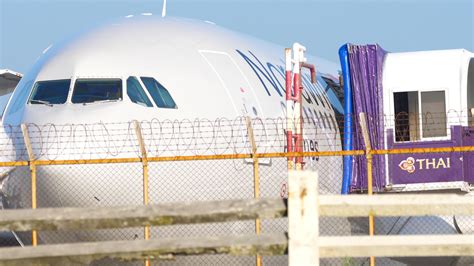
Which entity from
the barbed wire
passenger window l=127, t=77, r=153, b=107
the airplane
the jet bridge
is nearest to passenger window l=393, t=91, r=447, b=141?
the jet bridge

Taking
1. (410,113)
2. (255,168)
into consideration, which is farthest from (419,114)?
(255,168)

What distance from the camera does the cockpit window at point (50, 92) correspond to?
13.0 metres

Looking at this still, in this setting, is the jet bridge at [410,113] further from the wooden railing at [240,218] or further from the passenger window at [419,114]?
the wooden railing at [240,218]

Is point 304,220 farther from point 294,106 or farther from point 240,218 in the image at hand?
point 294,106

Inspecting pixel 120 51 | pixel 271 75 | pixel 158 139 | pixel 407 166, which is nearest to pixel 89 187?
pixel 158 139

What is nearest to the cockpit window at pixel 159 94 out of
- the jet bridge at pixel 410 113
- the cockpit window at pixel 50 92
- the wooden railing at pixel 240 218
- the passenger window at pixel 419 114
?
the cockpit window at pixel 50 92

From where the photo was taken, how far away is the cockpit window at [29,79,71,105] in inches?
510

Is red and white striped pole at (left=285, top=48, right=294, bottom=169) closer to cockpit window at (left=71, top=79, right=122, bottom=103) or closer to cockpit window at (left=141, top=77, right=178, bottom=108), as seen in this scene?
cockpit window at (left=141, top=77, right=178, bottom=108)

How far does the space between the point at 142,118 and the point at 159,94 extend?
0.56 m

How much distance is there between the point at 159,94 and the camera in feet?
42.7

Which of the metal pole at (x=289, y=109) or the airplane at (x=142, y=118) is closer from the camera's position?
the airplane at (x=142, y=118)

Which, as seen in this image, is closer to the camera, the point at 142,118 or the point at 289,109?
the point at 142,118

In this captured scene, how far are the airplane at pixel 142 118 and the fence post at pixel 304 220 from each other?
639cm

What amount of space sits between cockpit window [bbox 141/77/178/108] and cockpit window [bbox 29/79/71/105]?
3.08 feet
